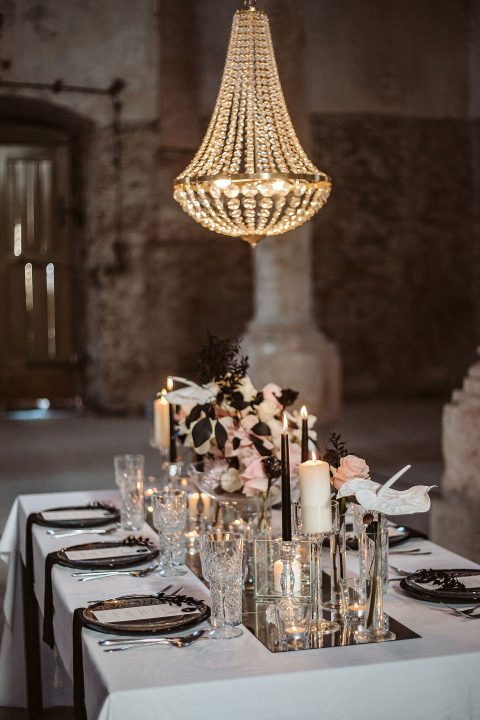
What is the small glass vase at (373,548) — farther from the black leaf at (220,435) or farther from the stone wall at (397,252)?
the stone wall at (397,252)

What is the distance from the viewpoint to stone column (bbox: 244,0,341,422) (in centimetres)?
893

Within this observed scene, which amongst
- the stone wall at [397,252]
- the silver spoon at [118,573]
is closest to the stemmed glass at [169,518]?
the silver spoon at [118,573]

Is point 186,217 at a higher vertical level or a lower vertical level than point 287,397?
higher

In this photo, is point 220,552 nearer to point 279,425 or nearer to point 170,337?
point 279,425

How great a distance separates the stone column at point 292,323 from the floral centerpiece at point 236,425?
6.11 meters

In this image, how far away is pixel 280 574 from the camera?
2164mm

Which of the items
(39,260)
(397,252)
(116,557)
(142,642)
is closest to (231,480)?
(116,557)

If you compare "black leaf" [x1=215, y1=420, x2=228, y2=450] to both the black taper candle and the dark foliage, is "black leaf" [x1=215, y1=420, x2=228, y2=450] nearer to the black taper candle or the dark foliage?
the dark foliage

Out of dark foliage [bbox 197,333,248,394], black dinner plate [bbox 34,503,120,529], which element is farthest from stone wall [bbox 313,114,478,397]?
dark foliage [bbox 197,333,248,394]

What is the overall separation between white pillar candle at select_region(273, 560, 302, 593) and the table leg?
3.69 ft

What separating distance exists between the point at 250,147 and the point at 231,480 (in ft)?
2.63

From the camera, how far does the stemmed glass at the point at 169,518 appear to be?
244 centimetres

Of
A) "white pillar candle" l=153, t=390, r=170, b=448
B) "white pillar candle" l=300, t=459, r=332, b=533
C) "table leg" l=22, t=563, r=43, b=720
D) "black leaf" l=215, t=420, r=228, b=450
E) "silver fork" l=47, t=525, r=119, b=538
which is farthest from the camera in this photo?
"white pillar candle" l=153, t=390, r=170, b=448

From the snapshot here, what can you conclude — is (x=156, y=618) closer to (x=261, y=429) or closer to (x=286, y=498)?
(x=286, y=498)
